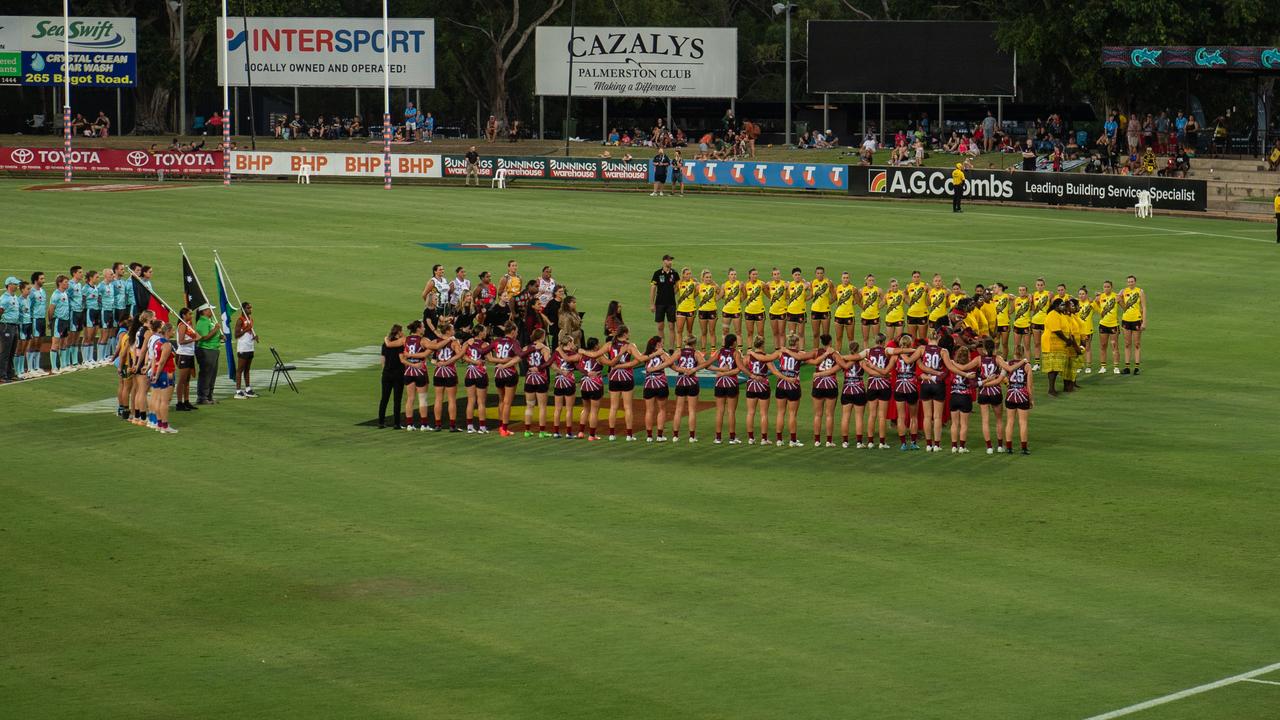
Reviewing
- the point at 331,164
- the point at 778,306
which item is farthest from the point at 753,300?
the point at 331,164

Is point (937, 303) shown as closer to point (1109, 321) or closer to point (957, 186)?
point (1109, 321)

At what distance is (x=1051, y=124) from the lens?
81.1 m

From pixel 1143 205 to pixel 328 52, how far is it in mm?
46118

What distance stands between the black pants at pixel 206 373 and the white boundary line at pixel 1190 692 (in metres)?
19.6

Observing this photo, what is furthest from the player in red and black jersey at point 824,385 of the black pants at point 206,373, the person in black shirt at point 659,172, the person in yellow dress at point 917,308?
the person in black shirt at point 659,172

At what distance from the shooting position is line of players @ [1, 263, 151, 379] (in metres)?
32.8

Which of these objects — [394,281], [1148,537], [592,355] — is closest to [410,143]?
[394,281]

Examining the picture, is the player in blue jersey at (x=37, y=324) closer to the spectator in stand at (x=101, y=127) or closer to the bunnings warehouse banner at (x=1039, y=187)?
the bunnings warehouse banner at (x=1039, y=187)

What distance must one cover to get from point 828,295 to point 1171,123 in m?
44.0

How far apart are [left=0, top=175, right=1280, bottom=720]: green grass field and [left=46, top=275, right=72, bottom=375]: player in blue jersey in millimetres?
1006

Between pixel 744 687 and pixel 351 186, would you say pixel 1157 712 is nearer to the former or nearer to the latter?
pixel 744 687

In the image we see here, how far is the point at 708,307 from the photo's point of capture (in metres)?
35.9

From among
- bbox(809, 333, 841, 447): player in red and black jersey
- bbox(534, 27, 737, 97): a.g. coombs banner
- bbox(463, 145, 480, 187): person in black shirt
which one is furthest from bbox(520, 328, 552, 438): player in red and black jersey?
bbox(534, 27, 737, 97): a.g. coombs banner

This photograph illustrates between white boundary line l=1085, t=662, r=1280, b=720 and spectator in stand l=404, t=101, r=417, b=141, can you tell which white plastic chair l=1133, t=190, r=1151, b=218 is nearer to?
spectator in stand l=404, t=101, r=417, b=141
